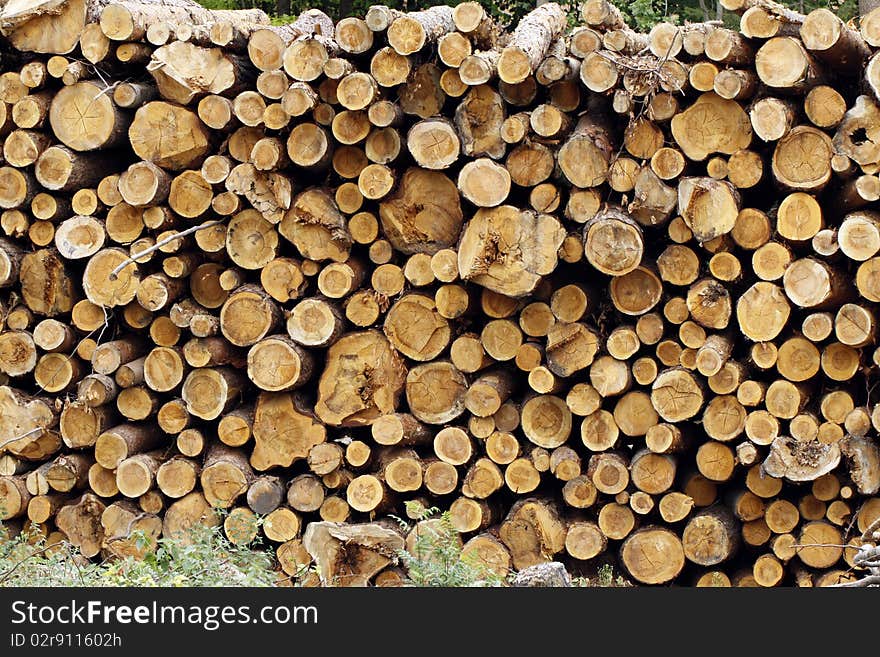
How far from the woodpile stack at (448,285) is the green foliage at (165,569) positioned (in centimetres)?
41

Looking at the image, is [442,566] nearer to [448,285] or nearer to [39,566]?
[448,285]

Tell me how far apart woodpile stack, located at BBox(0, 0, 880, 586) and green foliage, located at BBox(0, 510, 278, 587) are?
41 centimetres

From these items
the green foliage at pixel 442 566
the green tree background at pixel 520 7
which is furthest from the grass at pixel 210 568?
the green tree background at pixel 520 7

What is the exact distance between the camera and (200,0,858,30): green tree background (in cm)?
1137

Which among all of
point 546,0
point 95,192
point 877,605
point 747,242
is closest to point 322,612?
point 877,605

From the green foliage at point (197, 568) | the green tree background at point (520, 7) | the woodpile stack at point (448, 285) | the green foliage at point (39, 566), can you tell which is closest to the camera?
the green foliage at point (197, 568)

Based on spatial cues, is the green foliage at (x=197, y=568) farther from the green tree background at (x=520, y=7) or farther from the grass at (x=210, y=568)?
the green tree background at (x=520, y=7)

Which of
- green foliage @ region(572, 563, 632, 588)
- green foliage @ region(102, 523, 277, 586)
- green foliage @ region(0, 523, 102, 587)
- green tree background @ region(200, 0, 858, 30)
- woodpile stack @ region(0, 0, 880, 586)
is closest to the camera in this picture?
green foliage @ region(102, 523, 277, 586)

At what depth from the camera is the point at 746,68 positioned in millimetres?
4949

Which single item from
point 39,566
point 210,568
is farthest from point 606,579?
point 39,566

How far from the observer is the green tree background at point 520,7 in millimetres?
11367

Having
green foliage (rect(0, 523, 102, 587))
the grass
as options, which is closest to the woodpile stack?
green foliage (rect(0, 523, 102, 587))

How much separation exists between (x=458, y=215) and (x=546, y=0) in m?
6.33

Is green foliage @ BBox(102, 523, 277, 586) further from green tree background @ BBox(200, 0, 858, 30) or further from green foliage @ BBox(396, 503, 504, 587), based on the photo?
green tree background @ BBox(200, 0, 858, 30)
